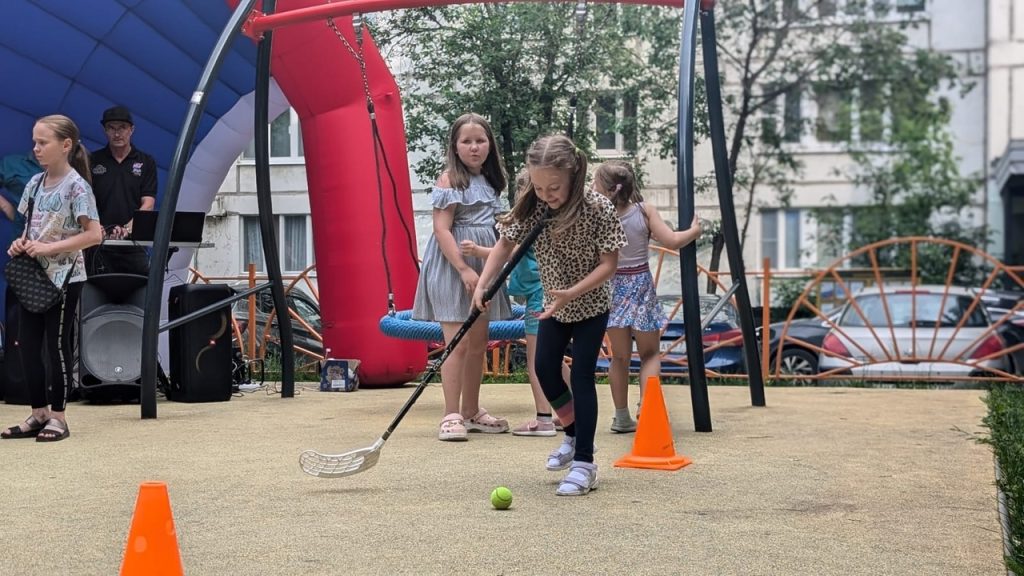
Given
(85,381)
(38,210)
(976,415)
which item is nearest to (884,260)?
(976,415)

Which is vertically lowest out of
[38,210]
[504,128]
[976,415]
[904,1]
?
[976,415]

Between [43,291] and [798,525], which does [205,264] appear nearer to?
[43,291]

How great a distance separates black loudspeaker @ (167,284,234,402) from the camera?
831cm

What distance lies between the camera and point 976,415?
7410 millimetres

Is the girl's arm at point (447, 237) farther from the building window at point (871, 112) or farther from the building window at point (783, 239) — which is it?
the building window at point (783, 239)

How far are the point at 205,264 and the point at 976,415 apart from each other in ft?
20.8

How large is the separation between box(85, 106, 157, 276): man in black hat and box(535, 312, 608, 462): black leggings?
4.47 meters

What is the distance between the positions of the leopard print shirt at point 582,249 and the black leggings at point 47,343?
2.36 metres

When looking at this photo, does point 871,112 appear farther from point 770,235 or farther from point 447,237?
point 447,237

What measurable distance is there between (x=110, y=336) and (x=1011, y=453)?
539 centimetres

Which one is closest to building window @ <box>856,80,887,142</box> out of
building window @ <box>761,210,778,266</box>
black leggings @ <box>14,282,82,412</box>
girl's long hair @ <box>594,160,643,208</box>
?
building window @ <box>761,210,778,266</box>

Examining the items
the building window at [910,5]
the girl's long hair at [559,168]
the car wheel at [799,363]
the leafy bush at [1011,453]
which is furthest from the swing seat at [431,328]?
the building window at [910,5]

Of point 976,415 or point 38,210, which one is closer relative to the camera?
point 38,210

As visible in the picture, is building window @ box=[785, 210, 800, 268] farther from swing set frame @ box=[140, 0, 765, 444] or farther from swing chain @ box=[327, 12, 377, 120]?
swing set frame @ box=[140, 0, 765, 444]
